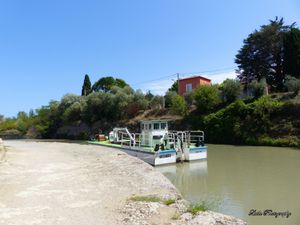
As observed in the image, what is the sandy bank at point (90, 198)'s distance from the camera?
726 centimetres

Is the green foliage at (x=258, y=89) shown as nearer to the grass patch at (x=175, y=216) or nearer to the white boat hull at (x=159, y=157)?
the white boat hull at (x=159, y=157)

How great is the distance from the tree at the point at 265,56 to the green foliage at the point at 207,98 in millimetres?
5241

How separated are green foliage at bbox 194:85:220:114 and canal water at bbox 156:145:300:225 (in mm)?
16830

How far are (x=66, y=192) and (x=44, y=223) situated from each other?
119 inches

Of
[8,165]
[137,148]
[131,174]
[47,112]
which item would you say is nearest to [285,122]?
[137,148]

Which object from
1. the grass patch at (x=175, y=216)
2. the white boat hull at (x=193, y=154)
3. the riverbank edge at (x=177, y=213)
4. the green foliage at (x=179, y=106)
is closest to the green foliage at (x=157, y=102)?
the green foliage at (x=179, y=106)

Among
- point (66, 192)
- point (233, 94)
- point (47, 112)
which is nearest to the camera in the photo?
point (66, 192)

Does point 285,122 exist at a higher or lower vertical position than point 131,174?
higher

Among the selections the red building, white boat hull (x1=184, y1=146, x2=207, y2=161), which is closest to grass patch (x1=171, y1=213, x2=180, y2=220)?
white boat hull (x1=184, y1=146, x2=207, y2=161)

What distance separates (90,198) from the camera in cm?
919

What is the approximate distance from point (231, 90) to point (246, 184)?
2466 cm

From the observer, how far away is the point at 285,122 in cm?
2933

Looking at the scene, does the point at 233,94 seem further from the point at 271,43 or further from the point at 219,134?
the point at 271,43

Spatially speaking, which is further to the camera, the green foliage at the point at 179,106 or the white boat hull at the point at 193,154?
the green foliage at the point at 179,106
